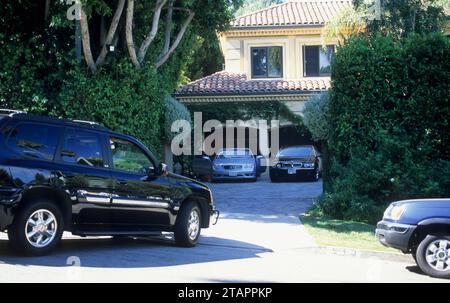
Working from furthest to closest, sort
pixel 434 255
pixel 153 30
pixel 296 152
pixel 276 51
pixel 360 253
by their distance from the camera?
1. pixel 276 51
2. pixel 296 152
3. pixel 153 30
4. pixel 360 253
5. pixel 434 255

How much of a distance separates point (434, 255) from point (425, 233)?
1.11ft

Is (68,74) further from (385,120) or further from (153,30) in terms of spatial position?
(385,120)

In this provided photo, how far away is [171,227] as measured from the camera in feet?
34.2

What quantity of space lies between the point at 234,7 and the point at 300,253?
33.4 feet

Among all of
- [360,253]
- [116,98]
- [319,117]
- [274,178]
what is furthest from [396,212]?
[274,178]

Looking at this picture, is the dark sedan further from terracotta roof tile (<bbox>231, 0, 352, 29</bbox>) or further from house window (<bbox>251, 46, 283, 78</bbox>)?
terracotta roof tile (<bbox>231, 0, 352, 29</bbox>)

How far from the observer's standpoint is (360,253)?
1019 cm

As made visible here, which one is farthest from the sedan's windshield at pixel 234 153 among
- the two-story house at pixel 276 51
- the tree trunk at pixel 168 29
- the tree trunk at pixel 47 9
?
the tree trunk at pixel 47 9

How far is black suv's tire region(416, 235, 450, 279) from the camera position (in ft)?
27.1

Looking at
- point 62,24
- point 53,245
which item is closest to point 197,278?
point 53,245

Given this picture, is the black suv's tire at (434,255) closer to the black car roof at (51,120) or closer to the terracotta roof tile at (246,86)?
the black car roof at (51,120)

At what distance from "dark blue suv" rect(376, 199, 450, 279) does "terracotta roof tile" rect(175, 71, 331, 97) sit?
58.9 ft

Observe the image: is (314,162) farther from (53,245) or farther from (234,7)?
(53,245)

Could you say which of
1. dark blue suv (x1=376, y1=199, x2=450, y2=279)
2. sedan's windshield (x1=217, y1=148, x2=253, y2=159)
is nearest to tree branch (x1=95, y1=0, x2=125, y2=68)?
sedan's windshield (x1=217, y1=148, x2=253, y2=159)
